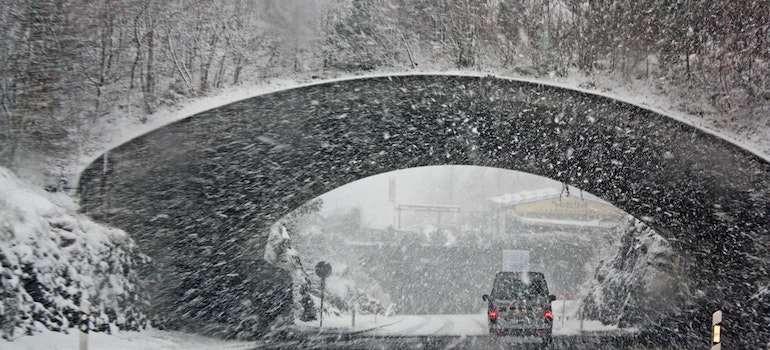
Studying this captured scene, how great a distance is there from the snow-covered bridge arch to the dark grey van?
133 inches

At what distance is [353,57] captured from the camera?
1328 centimetres

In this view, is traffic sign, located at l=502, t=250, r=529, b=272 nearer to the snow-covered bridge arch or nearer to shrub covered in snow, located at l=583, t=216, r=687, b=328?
shrub covered in snow, located at l=583, t=216, r=687, b=328

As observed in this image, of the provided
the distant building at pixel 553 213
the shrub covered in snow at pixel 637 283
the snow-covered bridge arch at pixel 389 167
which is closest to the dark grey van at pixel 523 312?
the snow-covered bridge arch at pixel 389 167

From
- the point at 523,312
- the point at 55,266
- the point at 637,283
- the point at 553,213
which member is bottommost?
the point at 637,283

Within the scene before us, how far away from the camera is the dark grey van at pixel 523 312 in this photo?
15430 millimetres

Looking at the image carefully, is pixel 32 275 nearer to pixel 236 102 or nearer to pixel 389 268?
pixel 236 102

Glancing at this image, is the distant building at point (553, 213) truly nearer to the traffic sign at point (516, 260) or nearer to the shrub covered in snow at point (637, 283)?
the traffic sign at point (516, 260)

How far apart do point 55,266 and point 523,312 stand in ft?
32.0

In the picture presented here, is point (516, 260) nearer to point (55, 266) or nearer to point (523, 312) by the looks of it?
point (523, 312)

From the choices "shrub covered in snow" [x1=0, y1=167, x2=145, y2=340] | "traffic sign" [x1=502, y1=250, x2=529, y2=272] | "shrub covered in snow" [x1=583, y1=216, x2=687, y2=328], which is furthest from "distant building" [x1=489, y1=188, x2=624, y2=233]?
"shrub covered in snow" [x1=0, y1=167, x2=145, y2=340]

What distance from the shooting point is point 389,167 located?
63.7 feet

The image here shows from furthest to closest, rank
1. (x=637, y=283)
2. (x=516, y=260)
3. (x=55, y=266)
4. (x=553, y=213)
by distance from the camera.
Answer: (x=553, y=213)
(x=516, y=260)
(x=637, y=283)
(x=55, y=266)

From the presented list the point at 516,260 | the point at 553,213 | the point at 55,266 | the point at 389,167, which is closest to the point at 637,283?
the point at 516,260

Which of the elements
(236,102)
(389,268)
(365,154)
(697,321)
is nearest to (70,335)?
(236,102)
